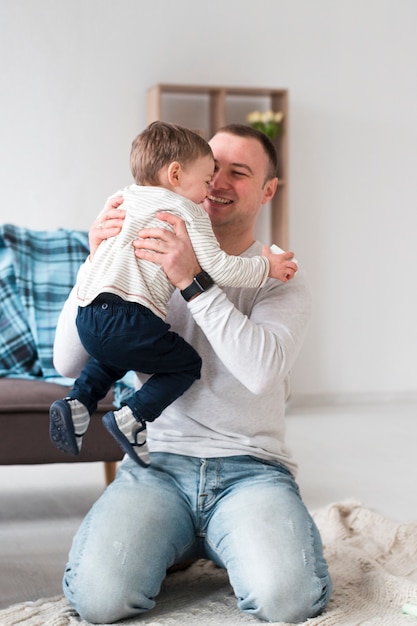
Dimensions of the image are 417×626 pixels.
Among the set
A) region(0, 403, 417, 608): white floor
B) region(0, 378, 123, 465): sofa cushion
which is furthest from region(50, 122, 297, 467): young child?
region(0, 378, 123, 465): sofa cushion

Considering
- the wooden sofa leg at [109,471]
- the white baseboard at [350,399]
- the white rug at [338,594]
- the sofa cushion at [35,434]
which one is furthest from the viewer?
the white baseboard at [350,399]

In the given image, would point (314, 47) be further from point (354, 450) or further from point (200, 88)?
point (354, 450)

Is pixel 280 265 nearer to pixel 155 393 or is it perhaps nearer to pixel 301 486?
pixel 155 393

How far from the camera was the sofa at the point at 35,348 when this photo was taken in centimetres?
263

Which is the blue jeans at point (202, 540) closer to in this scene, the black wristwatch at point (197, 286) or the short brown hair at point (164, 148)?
the black wristwatch at point (197, 286)

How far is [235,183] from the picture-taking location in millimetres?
2029

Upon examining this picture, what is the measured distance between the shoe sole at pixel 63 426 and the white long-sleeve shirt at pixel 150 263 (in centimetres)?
22

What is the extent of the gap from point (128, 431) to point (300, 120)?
3485 millimetres

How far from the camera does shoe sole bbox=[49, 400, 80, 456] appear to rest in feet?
6.22

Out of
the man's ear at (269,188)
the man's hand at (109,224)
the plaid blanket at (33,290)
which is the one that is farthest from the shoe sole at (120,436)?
the plaid blanket at (33,290)

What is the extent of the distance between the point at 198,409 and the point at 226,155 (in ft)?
1.86

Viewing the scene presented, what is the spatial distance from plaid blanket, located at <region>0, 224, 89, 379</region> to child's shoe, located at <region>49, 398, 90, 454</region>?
0.99 metres

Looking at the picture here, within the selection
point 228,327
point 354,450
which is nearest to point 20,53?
point 354,450

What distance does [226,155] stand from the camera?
2.04m
